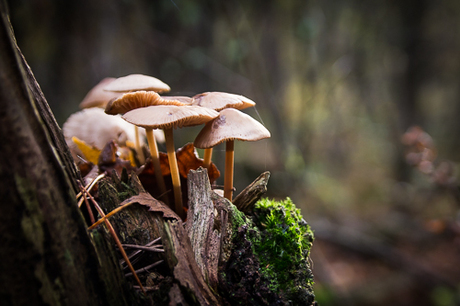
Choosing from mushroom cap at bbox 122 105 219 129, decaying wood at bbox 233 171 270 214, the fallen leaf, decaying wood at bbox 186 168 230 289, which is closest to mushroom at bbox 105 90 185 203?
mushroom cap at bbox 122 105 219 129

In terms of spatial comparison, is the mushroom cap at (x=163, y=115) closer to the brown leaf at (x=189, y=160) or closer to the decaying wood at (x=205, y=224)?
the decaying wood at (x=205, y=224)

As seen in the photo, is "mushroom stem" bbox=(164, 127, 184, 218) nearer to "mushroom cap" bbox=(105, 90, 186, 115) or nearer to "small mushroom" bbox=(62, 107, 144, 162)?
"mushroom cap" bbox=(105, 90, 186, 115)

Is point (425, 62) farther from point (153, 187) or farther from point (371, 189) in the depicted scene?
point (153, 187)

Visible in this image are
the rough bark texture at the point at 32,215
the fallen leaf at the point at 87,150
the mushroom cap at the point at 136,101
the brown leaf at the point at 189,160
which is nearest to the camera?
the rough bark texture at the point at 32,215

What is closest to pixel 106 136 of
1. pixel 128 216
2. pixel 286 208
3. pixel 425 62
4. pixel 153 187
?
pixel 153 187

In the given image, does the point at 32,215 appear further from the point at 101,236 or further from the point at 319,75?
the point at 319,75

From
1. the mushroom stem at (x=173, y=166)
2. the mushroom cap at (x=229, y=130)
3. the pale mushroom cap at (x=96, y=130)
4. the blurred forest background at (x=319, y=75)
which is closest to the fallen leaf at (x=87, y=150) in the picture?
the pale mushroom cap at (x=96, y=130)
